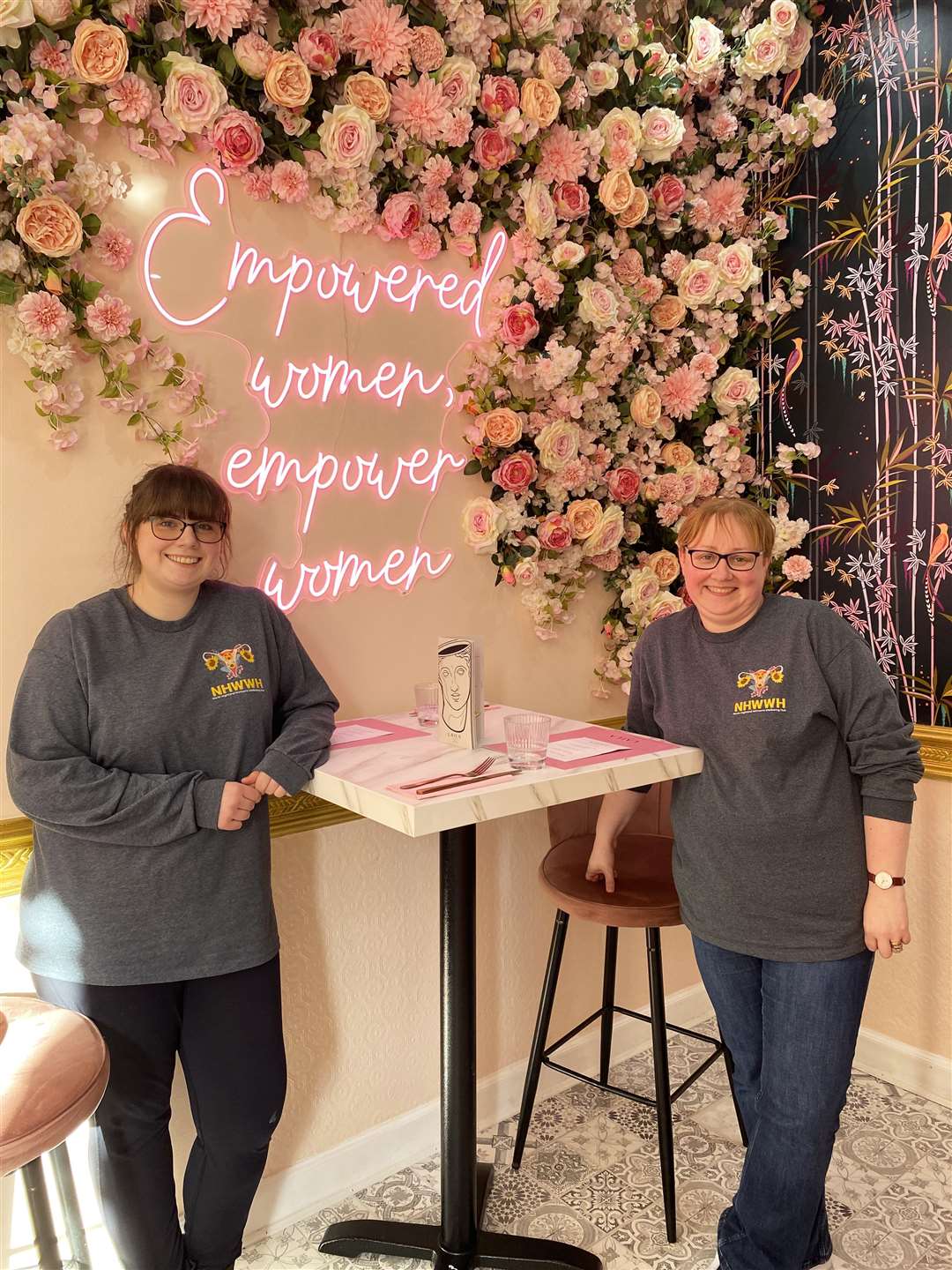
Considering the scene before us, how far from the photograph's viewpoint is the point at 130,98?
1.78 m

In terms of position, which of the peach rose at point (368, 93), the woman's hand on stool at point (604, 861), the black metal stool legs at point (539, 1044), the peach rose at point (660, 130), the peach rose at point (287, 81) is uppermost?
the peach rose at point (660, 130)

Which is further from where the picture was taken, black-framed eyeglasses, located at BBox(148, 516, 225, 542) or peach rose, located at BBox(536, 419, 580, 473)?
peach rose, located at BBox(536, 419, 580, 473)

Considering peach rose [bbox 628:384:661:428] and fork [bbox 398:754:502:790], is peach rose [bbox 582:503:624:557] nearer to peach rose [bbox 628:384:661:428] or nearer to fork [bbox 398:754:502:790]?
peach rose [bbox 628:384:661:428]

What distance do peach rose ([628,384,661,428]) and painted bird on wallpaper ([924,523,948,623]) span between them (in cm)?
86

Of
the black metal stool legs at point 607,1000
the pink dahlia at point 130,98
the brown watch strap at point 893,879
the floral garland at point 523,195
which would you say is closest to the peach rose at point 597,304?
the floral garland at point 523,195

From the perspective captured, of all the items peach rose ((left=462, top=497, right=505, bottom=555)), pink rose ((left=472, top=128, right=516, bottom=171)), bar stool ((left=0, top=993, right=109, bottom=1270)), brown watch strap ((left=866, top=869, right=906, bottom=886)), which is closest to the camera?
bar stool ((left=0, top=993, right=109, bottom=1270))

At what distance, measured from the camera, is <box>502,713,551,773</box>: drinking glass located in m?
1.71

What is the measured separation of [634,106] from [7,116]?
5.47 feet

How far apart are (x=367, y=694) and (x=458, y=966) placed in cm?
69

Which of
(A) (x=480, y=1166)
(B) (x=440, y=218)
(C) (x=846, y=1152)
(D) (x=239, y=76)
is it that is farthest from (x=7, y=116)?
(C) (x=846, y=1152)

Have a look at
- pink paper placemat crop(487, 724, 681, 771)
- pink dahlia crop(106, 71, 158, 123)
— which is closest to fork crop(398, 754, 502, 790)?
pink paper placemat crop(487, 724, 681, 771)

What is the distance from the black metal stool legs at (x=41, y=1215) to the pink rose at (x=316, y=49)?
216 centimetres

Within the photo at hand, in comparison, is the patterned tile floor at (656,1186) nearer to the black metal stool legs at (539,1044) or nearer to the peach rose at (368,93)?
the black metal stool legs at (539,1044)

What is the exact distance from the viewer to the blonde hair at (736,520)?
1.84 meters
